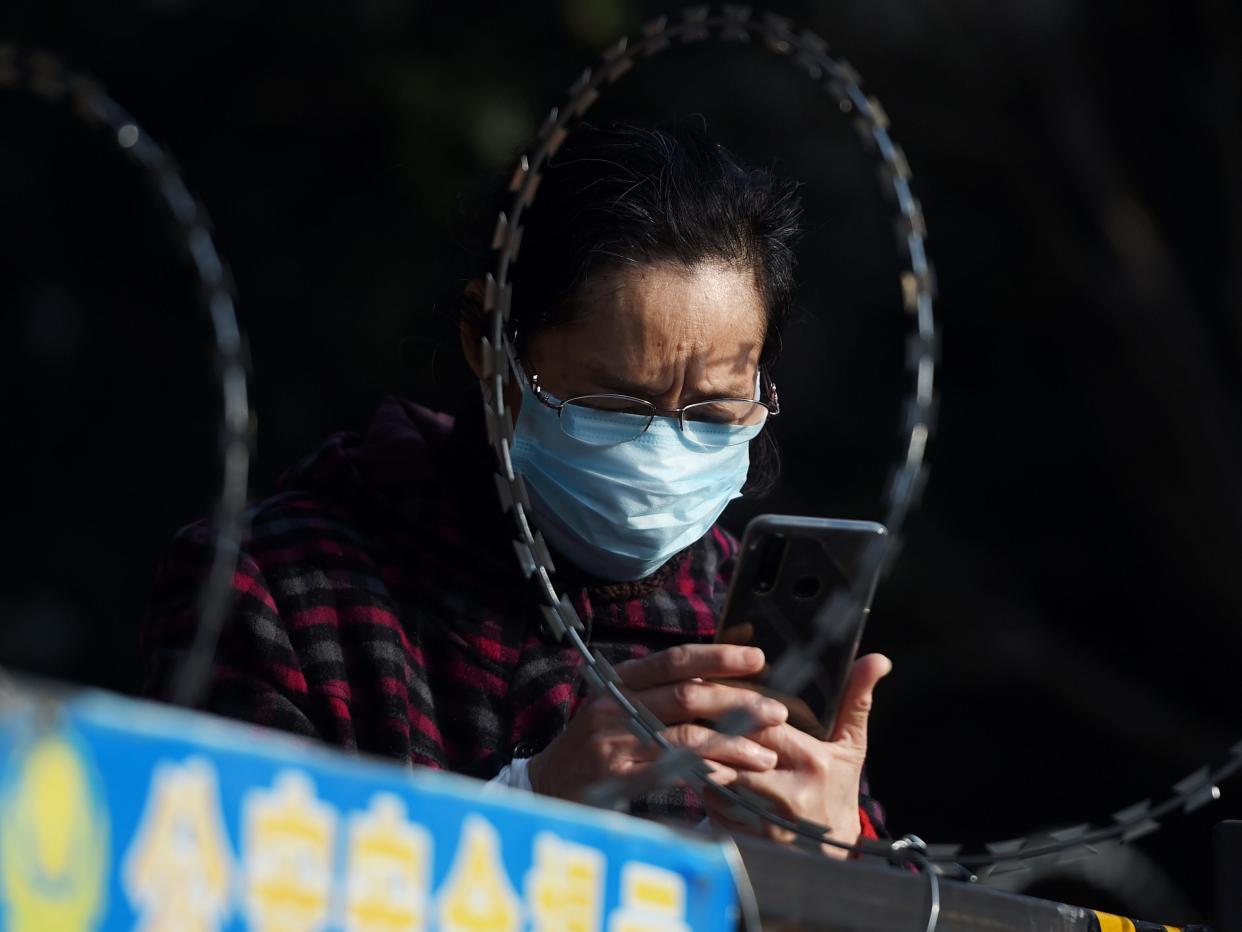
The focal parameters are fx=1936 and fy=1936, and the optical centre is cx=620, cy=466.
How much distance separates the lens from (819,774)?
189 cm

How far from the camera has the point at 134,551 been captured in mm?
8758

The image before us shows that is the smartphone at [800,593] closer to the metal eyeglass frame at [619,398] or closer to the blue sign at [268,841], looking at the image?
the metal eyeglass frame at [619,398]

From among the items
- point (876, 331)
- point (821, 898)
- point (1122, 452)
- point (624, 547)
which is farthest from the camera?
point (876, 331)

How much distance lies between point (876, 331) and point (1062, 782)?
213 centimetres

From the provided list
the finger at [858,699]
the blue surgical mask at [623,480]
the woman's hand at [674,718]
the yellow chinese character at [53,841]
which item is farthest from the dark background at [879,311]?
the yellow chinese character at [53,841]

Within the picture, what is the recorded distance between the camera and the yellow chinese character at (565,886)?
4.07ft

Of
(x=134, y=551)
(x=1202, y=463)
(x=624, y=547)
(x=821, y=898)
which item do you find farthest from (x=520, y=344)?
(x=134, y=551)

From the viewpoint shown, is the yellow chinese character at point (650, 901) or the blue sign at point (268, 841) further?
the yellow chinese character at point (650, 901)

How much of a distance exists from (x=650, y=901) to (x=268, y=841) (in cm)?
32

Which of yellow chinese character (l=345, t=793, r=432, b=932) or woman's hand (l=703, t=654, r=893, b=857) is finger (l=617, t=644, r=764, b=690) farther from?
yellow chinese character (l=345, t=793, r=432, b=932)

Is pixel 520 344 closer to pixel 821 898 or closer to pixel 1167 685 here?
pixel 821 898

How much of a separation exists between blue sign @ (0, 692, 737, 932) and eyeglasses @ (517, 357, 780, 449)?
101cm

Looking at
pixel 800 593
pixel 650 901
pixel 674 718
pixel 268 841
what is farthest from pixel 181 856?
pixel 800 593

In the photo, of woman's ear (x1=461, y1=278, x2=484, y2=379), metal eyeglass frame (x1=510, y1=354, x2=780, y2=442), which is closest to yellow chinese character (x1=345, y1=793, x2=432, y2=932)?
metal eyeglass frame (x1=510, y1=354, x2=780, y2=442)
